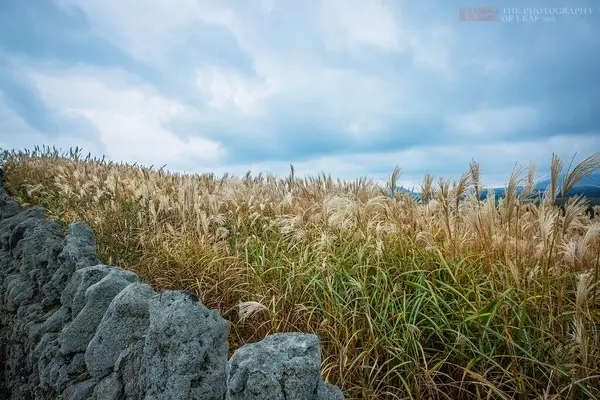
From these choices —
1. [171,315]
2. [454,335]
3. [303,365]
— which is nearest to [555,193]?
[454,335]

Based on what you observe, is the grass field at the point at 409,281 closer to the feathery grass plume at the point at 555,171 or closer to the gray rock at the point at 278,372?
the feathery grass plume at the point at 555,171

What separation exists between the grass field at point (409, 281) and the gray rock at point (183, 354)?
0.57 metres

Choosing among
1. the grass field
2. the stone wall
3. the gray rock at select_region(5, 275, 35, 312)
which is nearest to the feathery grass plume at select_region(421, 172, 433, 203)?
the grass field

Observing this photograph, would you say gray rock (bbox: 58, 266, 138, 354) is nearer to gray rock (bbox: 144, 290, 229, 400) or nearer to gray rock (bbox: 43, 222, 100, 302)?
gray rock (bbox: 43, 222, 100, 302)

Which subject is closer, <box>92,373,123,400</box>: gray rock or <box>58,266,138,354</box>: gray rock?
<box>92,373,123,400</box>: gray rock

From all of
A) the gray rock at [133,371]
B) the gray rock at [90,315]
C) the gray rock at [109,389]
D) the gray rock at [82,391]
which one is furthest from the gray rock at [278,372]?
the gray rock at [90,315]

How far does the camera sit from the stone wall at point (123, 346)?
1684 mm

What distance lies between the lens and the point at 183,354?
2129 mm

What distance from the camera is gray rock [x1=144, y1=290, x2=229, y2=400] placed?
83.4 inches

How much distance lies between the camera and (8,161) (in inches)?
648

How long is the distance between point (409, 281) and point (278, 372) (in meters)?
2.05

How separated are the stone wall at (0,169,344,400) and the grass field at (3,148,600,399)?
0.60 metres

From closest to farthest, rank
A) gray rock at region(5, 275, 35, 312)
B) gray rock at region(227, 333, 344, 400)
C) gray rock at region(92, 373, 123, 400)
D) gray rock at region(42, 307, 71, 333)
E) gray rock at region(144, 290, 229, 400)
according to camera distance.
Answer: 1. gray rock at region(227, 333, 344, 400)
2. gray rock at region(144, 290, 229, 400)
3. gray rock at region(92, 373, 123, 400)
4. gray rock at region(42, 307, 71, 333)
5. gray rock at region(5, 275, 35, 312)

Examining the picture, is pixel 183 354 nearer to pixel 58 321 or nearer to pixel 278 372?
pixel 278 372
